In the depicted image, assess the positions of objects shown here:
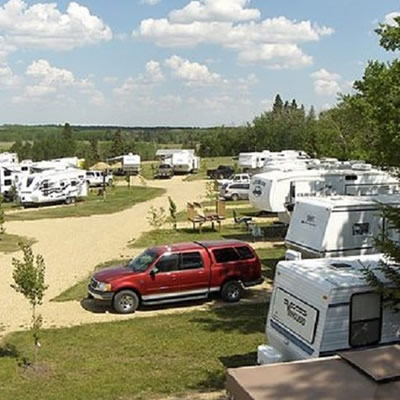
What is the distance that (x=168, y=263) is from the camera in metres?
13.7

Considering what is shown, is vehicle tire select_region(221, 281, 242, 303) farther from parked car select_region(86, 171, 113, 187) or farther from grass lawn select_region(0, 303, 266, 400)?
parked car select_region(86, 171, 113, 187)

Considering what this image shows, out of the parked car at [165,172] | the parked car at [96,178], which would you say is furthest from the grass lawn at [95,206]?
the parked car at [165,172]

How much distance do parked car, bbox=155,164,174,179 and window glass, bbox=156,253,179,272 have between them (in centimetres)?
4183

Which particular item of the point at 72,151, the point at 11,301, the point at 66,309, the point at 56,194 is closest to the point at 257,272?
the point at 66,309

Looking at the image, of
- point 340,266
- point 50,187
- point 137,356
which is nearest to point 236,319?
point 137,356

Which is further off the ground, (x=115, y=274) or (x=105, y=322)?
(x=115, y=274)

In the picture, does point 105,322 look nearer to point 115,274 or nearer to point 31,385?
point 115,274

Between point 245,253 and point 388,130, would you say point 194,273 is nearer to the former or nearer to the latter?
point 245,253

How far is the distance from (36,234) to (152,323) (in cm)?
1450

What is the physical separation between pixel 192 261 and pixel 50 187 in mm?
24072

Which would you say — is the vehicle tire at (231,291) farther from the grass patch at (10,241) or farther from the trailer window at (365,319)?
the grass patch at (10,241)

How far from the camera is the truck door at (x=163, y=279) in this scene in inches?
532

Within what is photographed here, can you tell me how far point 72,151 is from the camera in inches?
2992

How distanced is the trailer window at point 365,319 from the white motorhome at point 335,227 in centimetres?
617
